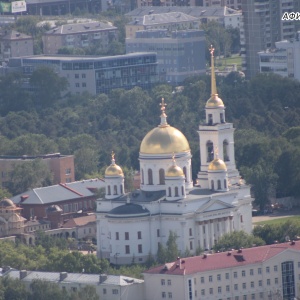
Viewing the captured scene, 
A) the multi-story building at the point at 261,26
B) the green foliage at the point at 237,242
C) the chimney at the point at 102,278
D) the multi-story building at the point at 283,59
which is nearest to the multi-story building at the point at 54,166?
the green foliage at the point at 237,242

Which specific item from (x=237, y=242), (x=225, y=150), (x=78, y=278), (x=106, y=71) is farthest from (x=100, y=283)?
(x=106, y=71)

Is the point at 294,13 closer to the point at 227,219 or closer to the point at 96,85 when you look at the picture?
the point at 96,85

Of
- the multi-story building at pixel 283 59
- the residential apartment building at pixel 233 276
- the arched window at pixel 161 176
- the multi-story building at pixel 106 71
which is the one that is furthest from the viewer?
the multi-story building at pixel 106 71

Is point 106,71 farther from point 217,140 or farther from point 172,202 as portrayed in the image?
point 172,202

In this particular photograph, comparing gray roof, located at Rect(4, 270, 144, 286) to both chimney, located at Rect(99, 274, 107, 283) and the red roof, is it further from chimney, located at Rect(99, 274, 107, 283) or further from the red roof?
the red roof

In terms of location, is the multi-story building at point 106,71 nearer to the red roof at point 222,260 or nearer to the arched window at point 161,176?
the arched window at point 161,176

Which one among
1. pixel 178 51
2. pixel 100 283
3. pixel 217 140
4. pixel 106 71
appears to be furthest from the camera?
pixel 178 51
